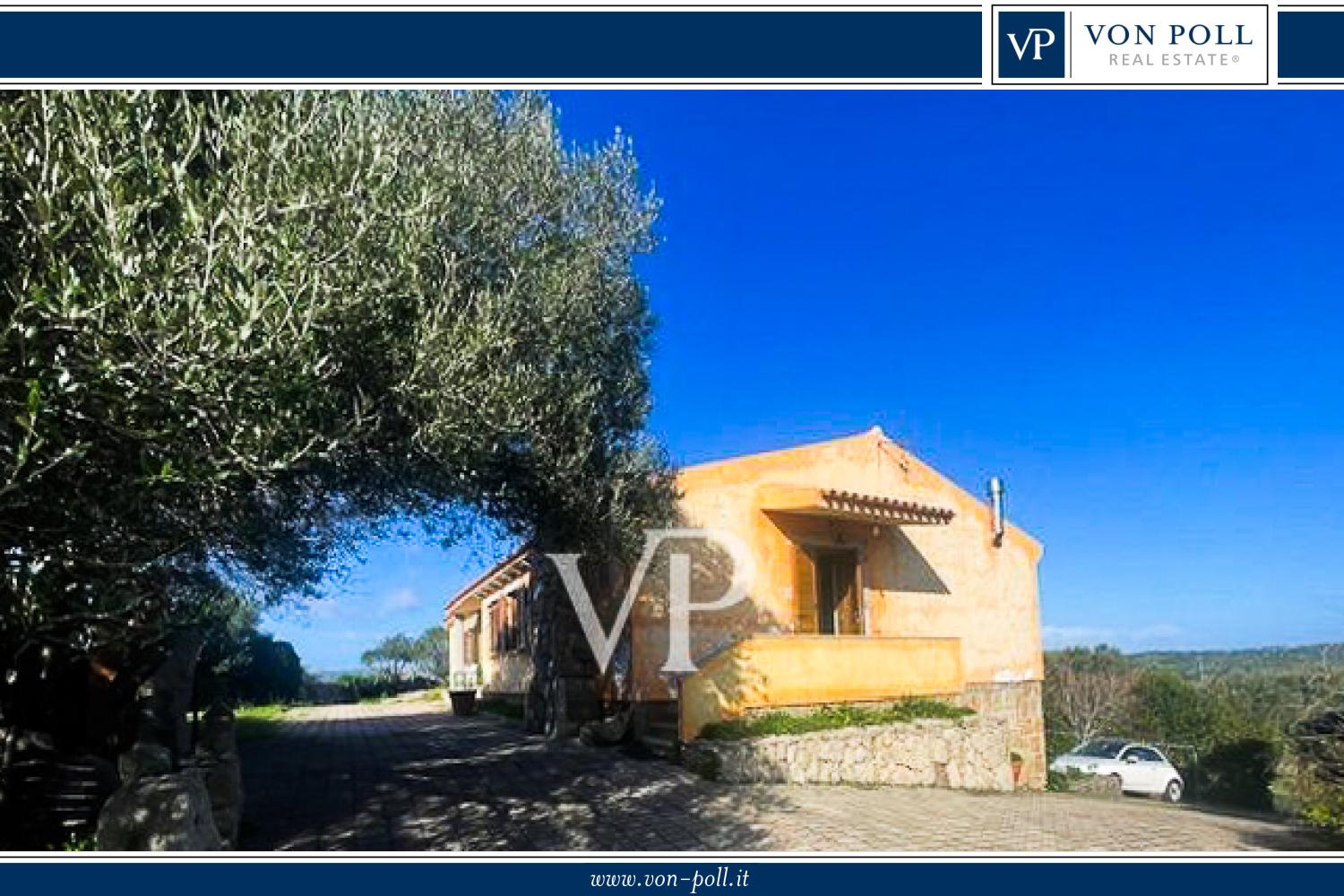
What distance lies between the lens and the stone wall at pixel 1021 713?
18172mm

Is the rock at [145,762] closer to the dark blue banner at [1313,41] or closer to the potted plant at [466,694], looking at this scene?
the dark blue banner at [1313,41]

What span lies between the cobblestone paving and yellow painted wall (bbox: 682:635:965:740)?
3.34 feet

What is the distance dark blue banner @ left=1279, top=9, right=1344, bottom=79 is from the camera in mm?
5871

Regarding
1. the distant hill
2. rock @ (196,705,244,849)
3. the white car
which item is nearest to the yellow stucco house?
the white car

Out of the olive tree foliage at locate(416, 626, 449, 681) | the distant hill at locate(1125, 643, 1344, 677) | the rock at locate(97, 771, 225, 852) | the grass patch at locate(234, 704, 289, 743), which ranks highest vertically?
the distant hill at locate(1125, 643, 1344, 677)

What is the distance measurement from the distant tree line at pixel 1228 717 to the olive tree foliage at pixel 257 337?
697 cm

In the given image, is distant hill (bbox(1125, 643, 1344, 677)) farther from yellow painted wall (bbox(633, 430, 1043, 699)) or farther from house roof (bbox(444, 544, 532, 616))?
house roof (bbox(444, 544, 532, 616))

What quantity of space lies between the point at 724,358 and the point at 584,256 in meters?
2.14

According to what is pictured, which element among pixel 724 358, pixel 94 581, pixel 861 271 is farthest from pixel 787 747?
pixel 94 581

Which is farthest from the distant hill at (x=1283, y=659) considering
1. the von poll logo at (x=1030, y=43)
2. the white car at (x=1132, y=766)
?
the white car at (x=1132, y=766)

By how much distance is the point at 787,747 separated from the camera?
12453 millimetres

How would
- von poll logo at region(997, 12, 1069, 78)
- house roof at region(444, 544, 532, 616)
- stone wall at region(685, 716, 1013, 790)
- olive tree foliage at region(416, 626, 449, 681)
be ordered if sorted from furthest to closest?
1. olive tree foliage at region(416, 626, 449, 681)
2. house roof at region(444, 544, 532, 616)
3. stone wall at region(685, 716, 1013, 790)
4. von poll logo at region(997, 12, 1069, 78)
